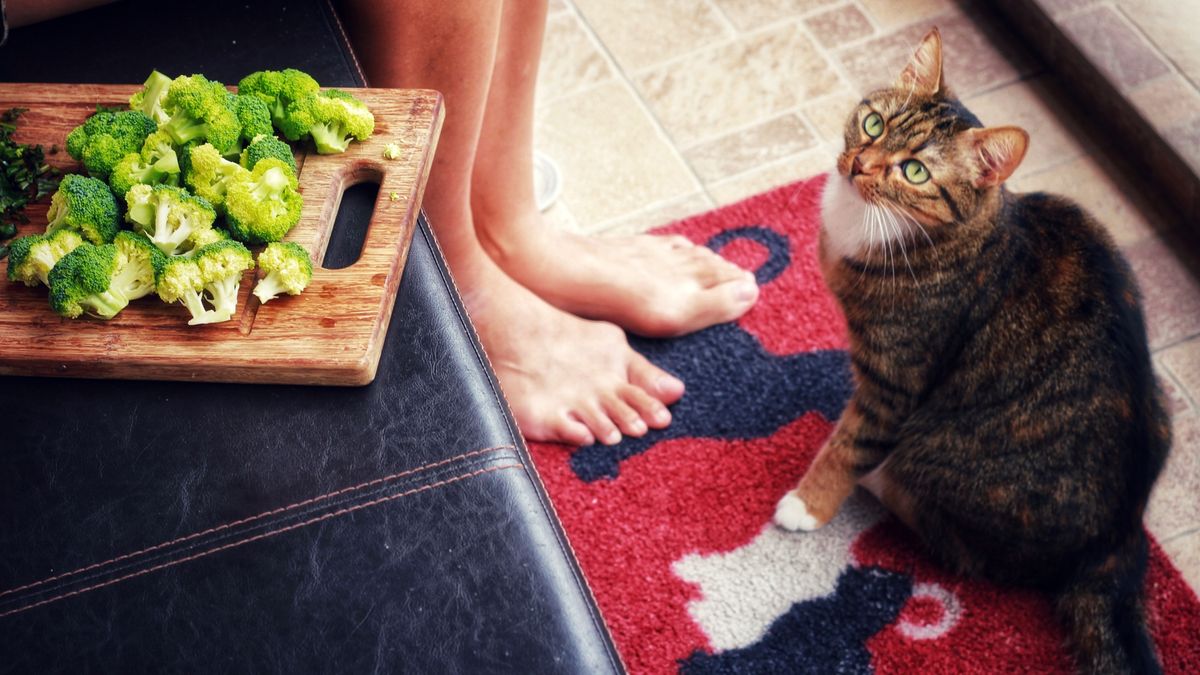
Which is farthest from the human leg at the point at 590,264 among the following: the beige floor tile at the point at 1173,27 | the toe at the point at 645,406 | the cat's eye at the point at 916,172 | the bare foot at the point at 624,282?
the beige floor tile at the point at 1173,27

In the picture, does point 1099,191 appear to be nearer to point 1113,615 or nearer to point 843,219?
point 843,219

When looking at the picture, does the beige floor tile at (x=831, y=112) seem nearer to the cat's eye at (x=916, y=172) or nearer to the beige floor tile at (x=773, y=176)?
the beige floor tile at (x=773, y=176)

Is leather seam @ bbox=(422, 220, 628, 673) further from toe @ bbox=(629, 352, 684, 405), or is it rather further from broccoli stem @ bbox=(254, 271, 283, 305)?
toe @ bbox=(629, 352, 684, 405)

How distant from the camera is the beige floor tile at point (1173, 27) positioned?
1.71m

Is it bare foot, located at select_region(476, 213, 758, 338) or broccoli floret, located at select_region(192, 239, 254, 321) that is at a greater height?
broccoli floret, located at select_region(192, 239, 254, 321)

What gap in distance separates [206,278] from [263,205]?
9 centimetres

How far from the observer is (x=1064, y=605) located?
1244 mm

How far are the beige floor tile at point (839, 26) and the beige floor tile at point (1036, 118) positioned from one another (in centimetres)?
28

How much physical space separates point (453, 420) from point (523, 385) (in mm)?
606

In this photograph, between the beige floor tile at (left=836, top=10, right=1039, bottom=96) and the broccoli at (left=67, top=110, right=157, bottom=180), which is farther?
the beige floor tile at (left=836, top=10, right=1039, bottom=96)

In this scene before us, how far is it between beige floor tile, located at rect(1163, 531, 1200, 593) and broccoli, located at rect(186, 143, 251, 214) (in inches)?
50.2

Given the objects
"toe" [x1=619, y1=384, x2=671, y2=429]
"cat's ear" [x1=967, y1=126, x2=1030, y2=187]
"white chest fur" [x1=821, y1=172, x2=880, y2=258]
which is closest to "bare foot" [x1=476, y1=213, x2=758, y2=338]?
"toe" [x1=619, y1=384, x2=671, y2=429]

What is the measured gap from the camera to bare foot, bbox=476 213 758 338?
1.57 meters

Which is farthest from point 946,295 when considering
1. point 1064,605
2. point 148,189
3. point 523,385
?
point 148,189
